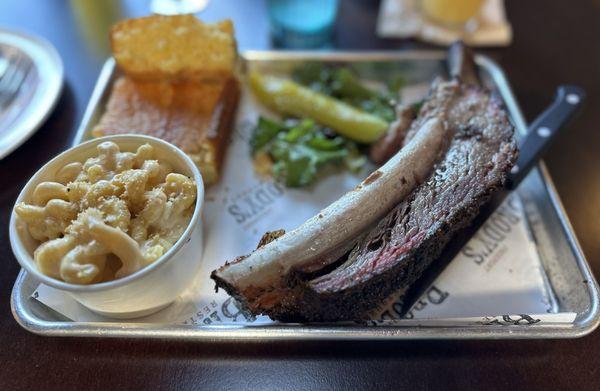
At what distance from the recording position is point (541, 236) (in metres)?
1.40

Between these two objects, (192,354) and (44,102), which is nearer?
(192,354)

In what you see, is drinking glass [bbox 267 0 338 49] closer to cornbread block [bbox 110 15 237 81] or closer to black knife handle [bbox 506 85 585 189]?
cornbread block [bbox 110 15 237 81]

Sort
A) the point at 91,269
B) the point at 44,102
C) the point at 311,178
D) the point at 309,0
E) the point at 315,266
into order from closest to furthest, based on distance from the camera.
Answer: the point at 91,269, the point at 315,266, the point at 311,178, the point at 44,102, the point at 309,0

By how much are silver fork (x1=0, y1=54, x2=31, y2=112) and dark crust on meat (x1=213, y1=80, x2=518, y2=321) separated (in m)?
1.25

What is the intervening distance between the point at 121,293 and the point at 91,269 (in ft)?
0.34

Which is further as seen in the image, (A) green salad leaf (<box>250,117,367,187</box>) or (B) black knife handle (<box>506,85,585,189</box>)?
(A) green salad leaf (<box>250,117,367,187</box>)

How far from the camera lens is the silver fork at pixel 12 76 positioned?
1.71 meters

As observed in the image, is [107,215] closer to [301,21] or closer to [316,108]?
[316,108]

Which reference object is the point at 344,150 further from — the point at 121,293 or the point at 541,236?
the point at 121,293

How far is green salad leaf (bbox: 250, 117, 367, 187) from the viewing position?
149cm

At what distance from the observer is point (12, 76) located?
1.76 metres

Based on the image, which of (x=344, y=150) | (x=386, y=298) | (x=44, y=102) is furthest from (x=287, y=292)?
(x=44, y=102)

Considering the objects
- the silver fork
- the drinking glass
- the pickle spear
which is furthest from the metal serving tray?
the drinking glass

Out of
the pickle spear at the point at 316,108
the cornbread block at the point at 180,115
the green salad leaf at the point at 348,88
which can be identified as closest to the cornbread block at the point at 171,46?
the cornbread block at the point at 180,115
